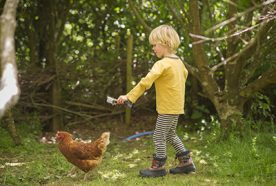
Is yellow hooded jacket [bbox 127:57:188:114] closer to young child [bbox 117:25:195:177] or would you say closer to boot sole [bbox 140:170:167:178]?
young child [bbox 117:25:195:177]

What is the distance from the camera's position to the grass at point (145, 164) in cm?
469

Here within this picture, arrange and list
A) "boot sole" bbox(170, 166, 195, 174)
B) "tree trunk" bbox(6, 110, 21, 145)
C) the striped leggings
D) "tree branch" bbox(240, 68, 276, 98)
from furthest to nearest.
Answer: "tree trunk" bbox(6, 110, 21, 145)
"tree branch" bbox(240, 68, 276, 98)
"boot sole" bbox(170, 166, 195, 174)
the striped leggings

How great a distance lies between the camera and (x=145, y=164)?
554 centimetres

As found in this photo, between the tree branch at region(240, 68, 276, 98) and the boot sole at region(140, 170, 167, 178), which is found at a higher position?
the tree branch at region(240, 68, 276, 98)

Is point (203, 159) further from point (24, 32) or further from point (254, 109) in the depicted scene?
point (24, 32)

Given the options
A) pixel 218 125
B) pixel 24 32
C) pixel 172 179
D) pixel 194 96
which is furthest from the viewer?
pixel 24 32

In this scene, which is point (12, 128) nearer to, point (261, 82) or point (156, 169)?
point (156, 169)

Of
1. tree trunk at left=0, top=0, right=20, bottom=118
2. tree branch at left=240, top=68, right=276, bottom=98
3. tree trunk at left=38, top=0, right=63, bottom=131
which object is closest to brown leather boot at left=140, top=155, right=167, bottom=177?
tree branch at left=240, top=68, right=276, bottom=98

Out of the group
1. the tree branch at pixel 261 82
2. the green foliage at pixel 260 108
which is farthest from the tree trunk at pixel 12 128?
the green foliage at pixel 260 108

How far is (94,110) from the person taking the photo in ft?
28.1

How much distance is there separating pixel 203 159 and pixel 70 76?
3419mm

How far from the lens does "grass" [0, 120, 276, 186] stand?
15.4 ft

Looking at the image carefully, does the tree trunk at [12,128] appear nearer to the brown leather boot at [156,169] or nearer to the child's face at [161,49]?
the brown leather boot at [156,169]

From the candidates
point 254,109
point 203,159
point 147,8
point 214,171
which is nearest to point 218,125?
point 254,109
